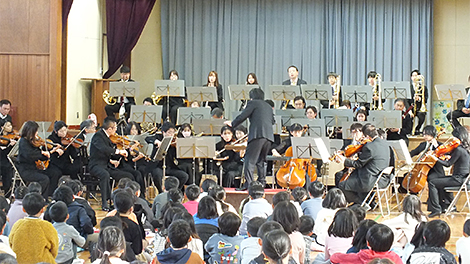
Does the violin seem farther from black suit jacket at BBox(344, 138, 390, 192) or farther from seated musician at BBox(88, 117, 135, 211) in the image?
seated musician at BBox(88, 117, 135, 211)

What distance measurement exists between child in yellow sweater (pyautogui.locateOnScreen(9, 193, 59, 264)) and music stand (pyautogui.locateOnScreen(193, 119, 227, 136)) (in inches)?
210

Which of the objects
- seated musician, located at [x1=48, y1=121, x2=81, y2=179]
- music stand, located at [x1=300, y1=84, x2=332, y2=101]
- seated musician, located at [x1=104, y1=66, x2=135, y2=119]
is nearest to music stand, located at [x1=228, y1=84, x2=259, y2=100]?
music stand, located at [x1=300, y1=84, x2=332, y2=101]

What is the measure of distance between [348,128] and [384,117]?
70cm

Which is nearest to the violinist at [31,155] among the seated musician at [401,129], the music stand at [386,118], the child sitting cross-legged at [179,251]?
the music stand at [386,118]

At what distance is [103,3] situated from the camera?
13570 mm

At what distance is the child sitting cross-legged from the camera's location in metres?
4.23

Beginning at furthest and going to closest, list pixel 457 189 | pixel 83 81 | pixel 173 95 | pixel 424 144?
1. pixel 83 81
2. pixel 173 95
3. pixel 424 144
4. pixel 457 189

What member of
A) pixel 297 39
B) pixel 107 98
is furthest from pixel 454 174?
pixel 107 98

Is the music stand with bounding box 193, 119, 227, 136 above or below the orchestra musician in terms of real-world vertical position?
below

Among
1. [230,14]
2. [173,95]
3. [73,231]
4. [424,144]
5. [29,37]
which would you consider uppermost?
[230,14]

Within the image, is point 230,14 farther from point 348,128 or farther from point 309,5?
point 348,128

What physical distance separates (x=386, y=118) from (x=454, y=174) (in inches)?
66.3

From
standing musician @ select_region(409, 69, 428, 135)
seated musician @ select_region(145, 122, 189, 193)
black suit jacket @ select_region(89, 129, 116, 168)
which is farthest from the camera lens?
standing musician @ select_region(409, 69, 428, 135)

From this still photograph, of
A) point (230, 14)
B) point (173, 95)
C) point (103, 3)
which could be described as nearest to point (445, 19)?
point (230, 14)
